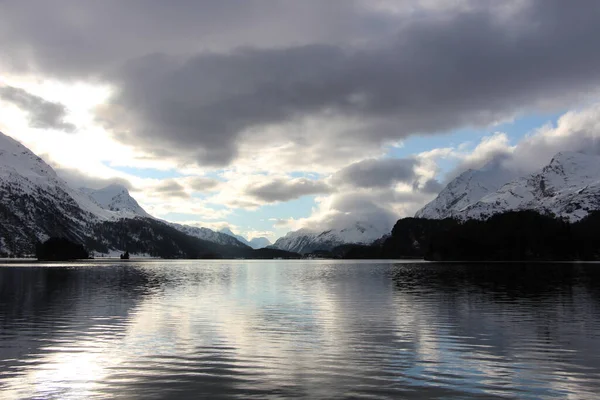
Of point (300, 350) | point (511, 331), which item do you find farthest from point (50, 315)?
point (511, 331)

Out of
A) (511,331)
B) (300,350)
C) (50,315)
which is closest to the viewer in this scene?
(300,350)

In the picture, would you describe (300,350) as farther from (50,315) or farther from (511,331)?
(50,315)

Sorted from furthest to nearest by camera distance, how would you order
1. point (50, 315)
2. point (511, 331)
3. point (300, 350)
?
point (50, 315) → point (511, 331) → point (300, 350)

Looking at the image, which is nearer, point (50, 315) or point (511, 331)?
point (511, 331)

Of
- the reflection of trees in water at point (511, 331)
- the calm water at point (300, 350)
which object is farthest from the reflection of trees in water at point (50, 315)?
the reflection of trees in water at point (511, 331)

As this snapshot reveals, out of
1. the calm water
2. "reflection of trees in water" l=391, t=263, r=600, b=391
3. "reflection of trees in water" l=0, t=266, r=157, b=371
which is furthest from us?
"reflection of trees in water" l=0, t=266, r=157, b=371

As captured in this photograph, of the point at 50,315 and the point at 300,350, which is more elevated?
the point at 50,315

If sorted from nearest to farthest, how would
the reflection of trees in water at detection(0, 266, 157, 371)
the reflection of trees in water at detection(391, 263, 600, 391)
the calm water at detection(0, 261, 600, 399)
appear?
the calm water at detection(0, 261, 600, 399)
the reflection of trees in water at detection(391, 263, 600, 391)
the reflection of trees in water at detection(0, 266, 157, 371)

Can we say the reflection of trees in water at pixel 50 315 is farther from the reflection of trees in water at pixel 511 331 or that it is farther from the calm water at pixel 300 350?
the reflection of trees in water at pixel 511 331

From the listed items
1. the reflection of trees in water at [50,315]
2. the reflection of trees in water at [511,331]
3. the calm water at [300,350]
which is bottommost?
the reflection of trees in water at [511,331]

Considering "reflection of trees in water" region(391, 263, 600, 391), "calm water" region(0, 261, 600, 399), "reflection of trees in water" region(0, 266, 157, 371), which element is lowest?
"reflection of trees in water" region(391, 263, 600, 391)

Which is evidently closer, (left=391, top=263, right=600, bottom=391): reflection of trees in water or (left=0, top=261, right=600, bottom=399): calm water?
(left=0, top=261, right=600, bottom=399): calm water

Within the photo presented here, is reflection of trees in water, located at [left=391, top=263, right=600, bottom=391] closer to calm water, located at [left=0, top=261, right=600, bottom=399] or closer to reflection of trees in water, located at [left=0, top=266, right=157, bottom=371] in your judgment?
calm water, located at [left=0, top=261, right=600, bottom=399]

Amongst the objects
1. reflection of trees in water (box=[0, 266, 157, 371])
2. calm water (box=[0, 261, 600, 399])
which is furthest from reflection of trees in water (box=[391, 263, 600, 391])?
reflection of trees in water (box=[0, 266, 157, 371])
